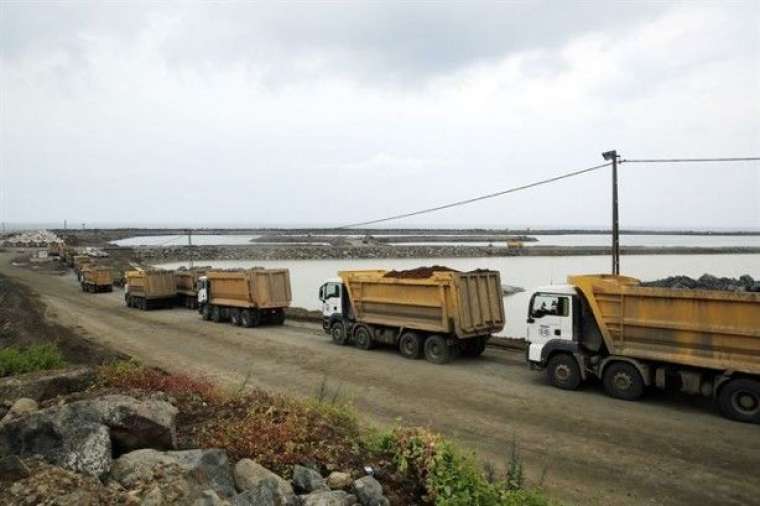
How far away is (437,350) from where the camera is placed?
1664 centimetres

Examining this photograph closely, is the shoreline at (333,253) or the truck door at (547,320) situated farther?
the shoreline at (333,253)

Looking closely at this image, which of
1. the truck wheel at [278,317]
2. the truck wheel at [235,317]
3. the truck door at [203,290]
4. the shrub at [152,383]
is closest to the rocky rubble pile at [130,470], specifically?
the shrub at [152,383]

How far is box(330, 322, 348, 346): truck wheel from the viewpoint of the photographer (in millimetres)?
19547

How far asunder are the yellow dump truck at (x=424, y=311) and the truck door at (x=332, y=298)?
0.39 meters

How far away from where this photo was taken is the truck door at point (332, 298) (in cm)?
2000

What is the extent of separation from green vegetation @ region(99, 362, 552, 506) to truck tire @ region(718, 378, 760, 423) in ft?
21.5

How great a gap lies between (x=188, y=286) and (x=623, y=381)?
84.4 ft

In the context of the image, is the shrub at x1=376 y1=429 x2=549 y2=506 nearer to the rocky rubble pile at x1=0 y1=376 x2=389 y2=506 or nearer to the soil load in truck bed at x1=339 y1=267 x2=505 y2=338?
the rocky rubble pile at x1=0 y1=376 x2=389 y2=506

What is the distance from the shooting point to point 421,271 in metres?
17.8

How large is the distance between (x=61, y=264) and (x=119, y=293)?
92.8 feet

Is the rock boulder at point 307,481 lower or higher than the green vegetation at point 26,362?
lower

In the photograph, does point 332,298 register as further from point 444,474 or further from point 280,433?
point 444,474

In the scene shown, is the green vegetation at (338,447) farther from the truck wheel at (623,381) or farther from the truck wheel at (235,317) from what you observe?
the truck wheel at (235,317)

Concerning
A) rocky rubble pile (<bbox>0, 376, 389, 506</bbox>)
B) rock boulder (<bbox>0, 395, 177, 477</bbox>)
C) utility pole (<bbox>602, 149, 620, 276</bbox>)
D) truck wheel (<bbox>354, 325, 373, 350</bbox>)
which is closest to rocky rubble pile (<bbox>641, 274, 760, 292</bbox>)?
utility pole (<bbox>602, 149, 620, 276</bbox>)
